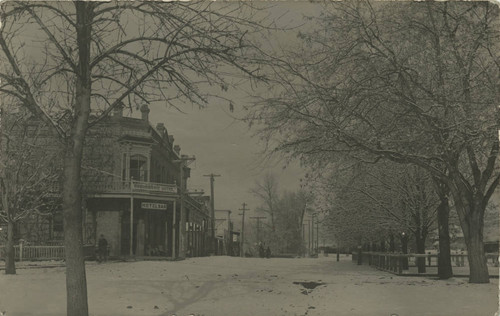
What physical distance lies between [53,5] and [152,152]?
11.2 ft

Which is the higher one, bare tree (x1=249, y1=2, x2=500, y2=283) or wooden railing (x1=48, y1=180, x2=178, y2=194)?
bare tree (x1=249, y1=2, x2=500, y2=283)

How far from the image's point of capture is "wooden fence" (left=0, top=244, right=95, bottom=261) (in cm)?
1133

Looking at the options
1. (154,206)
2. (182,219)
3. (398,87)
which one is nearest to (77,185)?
(154,206)

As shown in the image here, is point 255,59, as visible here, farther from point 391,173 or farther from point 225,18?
point 391,173

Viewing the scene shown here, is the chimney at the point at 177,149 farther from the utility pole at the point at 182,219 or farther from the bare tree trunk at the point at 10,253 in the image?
the bare tree trunk at the point at 10,253

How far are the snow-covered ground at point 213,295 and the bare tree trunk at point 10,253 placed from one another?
23 cm

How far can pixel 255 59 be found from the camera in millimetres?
9156

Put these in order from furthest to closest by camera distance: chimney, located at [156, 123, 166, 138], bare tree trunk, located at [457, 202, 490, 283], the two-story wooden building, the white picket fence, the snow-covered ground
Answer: bare tree trunk, located at [457, 202, 490, 283] < the white picket fence < the two-story wooden building < chimney, located at [156, 123, 166, 138] < the snow-covered ground

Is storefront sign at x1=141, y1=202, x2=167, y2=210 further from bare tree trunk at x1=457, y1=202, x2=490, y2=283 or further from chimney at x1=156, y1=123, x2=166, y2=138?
bare tree trunk at x1=457, y1=202, x2=490, y2=283

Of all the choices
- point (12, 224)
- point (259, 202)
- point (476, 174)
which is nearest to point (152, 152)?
point (259, 202)

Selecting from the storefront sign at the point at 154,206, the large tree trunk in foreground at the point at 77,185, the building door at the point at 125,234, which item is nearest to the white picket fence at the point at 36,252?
the building door at the point at 125,234

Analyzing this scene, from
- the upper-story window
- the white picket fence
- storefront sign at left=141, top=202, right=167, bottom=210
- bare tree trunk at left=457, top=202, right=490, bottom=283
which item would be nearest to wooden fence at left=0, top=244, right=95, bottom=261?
the white picket fence

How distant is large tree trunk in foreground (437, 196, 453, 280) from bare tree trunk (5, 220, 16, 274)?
34.4ft

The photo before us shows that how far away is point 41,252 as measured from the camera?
11.8 metres
